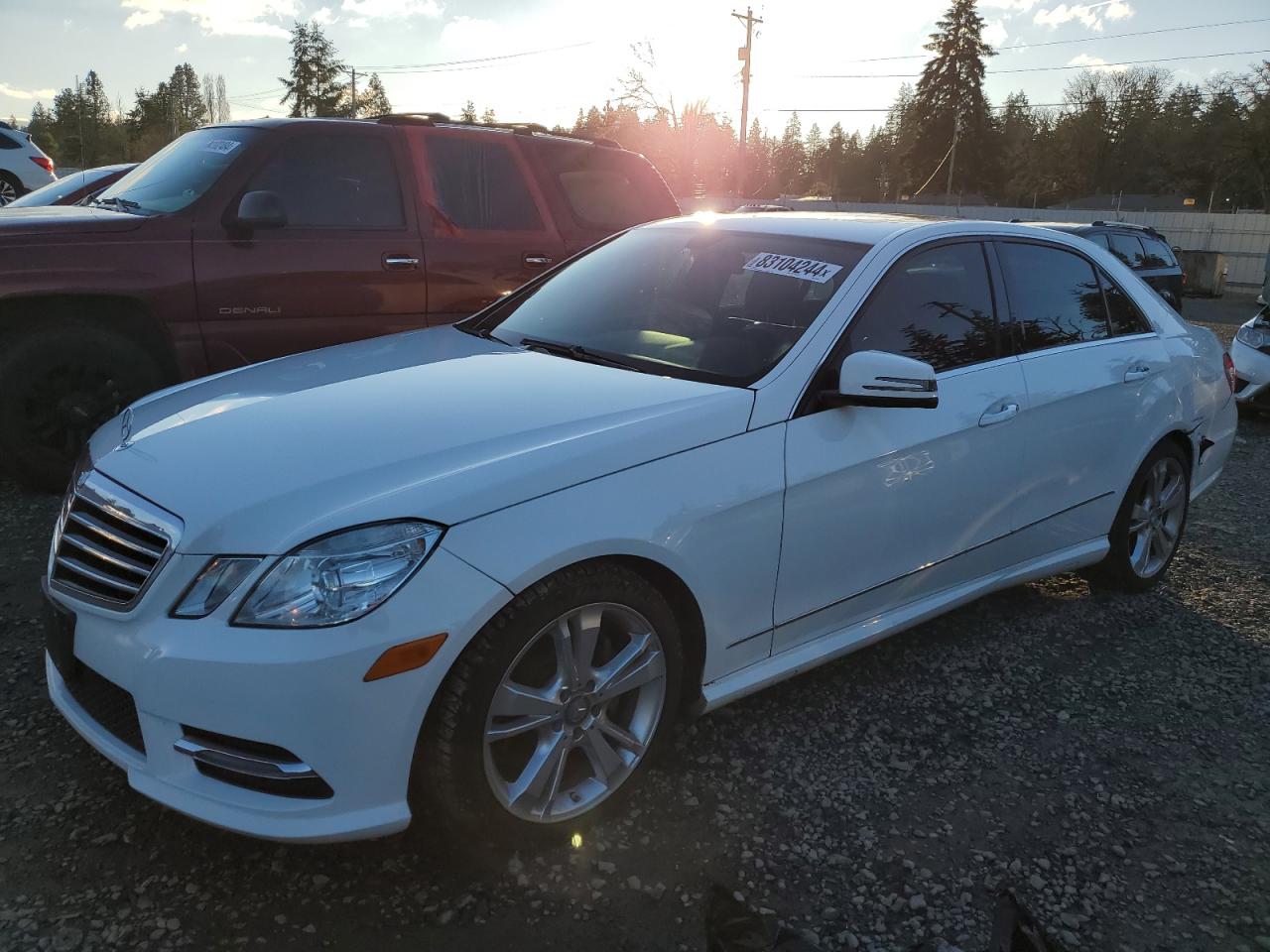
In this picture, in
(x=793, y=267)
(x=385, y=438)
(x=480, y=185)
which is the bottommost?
(x=385, y=438)

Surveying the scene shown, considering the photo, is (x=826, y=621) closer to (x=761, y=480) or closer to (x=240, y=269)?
(x=761, y=480)

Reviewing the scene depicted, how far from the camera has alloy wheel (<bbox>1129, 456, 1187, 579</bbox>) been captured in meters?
4.50

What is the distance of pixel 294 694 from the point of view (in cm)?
213

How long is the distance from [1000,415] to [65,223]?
4260 millimetres

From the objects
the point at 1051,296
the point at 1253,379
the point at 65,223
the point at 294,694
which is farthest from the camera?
the point at 1253,379

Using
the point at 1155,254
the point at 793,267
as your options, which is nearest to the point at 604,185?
the point at 793,267

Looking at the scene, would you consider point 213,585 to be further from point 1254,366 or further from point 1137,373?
point 1254,366

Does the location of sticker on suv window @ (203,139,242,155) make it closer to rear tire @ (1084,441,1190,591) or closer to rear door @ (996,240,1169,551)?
rear door @ (996,240,1169,551)

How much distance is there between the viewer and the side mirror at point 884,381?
2951 millimetres

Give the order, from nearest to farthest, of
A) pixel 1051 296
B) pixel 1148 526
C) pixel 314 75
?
pixel 1051 296 → pixel 1148 526 → pixel 314 75

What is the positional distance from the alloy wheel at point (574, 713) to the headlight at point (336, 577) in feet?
1.21

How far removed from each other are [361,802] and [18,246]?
3696 mm

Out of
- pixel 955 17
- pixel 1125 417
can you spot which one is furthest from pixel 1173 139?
pixel 1125 417

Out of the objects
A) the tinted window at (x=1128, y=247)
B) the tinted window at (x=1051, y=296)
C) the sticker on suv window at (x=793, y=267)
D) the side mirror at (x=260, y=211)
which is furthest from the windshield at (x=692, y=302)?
the tinted window at (x=1128, y=247)
